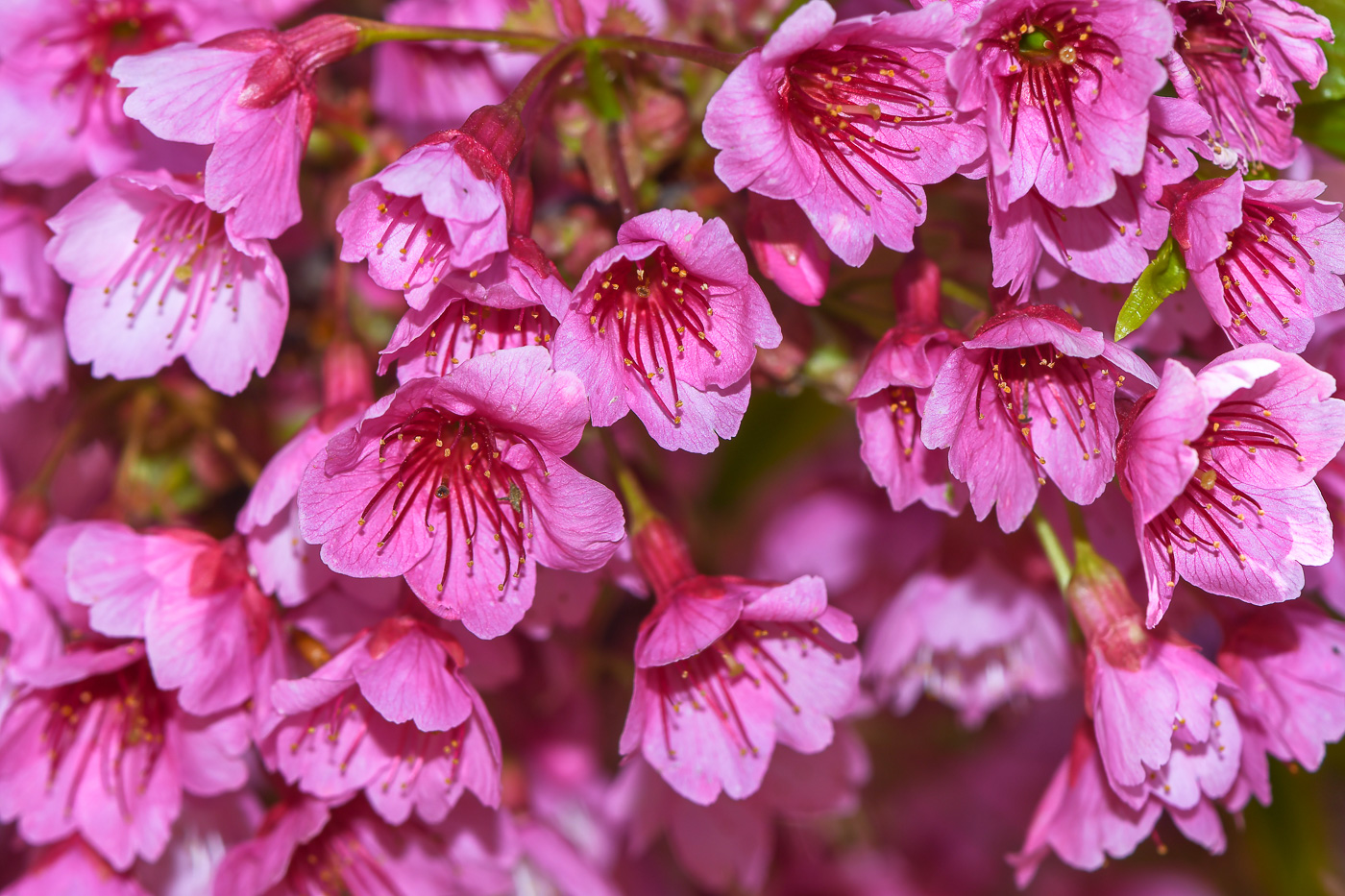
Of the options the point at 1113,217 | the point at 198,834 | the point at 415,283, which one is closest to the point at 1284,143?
the point at 1113,217

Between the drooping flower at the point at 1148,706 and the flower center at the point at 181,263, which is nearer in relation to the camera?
the drooping flower at the point at 1148,706

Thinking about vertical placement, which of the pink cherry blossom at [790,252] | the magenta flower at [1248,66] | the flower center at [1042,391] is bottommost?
the flower center at [1042,391]

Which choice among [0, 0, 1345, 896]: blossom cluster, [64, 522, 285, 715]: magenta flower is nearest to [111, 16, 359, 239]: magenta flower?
[0, 0, 1345, 896]: blossom cluster

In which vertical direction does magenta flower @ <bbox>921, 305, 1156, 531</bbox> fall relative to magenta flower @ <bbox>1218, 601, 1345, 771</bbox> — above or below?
above

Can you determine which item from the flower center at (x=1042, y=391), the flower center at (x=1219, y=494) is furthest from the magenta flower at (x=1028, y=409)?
the flower center at (x=1219, y=494)

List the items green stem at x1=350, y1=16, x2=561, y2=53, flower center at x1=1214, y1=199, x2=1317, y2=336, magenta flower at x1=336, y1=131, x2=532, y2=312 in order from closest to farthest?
magenta flower at x1=336, y1=131, x2=532, y2=312 < flower center at x1=1214, y1=199, x2=1317, y2=336 < green stem at x1=350, y1=16, x2=561, y2=53

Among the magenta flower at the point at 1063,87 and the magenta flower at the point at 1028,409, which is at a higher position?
the magenta flower at the point at 1063,87

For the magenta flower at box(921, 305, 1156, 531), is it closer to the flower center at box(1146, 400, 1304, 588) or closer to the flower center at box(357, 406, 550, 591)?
the flower center at box(1146, 400, 1304, 588)

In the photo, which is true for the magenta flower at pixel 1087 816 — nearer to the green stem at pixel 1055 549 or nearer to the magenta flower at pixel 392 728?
the green stem at pixel 1055 549
